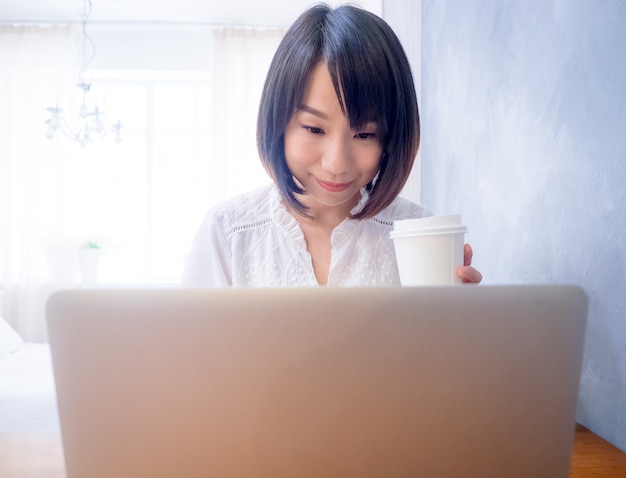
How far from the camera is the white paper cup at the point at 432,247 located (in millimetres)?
664

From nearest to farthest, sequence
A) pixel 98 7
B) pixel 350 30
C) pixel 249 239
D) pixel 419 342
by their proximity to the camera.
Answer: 1. pixel 419 342
2. pixel 350 30
3. pixel 249 239
4. pixel 98 7

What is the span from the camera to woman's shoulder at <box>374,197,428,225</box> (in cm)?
115

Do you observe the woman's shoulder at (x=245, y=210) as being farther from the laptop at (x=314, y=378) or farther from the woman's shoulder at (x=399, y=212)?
the laptop at (x=314, y=378)

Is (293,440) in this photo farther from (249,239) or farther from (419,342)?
(249,239)

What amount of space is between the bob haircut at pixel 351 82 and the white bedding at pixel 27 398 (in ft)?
2.99

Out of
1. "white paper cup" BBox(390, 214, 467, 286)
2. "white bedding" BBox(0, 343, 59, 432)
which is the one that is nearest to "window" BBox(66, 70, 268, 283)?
A: "white bedding" BBox(0, 343, 59, 432)

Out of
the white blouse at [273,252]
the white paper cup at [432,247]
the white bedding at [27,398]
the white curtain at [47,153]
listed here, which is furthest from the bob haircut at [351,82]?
the white curtain at [47,153]

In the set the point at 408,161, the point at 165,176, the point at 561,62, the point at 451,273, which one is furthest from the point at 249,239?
the point at 165,176

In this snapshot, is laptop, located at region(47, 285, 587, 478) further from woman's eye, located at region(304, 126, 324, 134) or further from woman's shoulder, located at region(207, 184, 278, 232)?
woman's shoulder, located at region(207, 184, 278, 232)

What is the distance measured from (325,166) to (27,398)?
147 cm

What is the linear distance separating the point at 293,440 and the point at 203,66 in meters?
4.23

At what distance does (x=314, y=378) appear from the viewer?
38 centimetres

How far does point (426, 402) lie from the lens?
38 centimetres

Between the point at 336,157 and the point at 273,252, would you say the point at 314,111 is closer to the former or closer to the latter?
the point at 336,157
